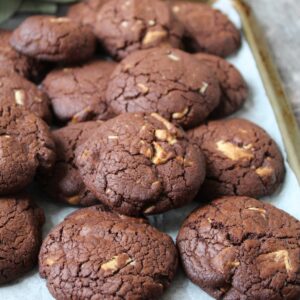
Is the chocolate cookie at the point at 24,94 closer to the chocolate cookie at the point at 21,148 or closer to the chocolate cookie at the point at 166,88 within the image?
the chocolate cookie at the point at 21,148

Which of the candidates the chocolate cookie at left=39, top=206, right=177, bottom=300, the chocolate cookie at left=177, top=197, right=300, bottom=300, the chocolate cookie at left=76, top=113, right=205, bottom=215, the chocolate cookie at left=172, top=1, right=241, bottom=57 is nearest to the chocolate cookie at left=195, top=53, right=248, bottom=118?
the chocolate cookie at left=172, top=1, right=241, bottom=57

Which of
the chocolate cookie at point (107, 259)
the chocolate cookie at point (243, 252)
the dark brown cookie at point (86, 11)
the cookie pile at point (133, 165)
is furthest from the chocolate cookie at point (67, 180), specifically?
the dark brown cookie at point (86, 11)

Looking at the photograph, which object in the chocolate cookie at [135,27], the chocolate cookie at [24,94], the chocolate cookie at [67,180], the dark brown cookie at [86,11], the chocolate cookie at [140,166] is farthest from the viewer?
the dark brown cookie at [86,11]

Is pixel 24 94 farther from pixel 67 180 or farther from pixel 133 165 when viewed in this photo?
pixel 133 165

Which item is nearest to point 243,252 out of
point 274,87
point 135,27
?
point 274,87

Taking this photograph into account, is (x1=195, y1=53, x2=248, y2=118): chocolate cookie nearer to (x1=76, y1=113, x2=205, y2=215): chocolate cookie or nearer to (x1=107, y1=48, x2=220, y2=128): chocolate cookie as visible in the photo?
(x1=107, y1=48, x2=220, y2=128): chocolate cookie

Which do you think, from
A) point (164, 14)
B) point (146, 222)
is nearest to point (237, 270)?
point (146, 222)
